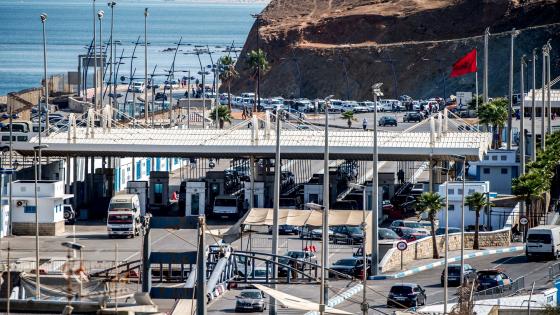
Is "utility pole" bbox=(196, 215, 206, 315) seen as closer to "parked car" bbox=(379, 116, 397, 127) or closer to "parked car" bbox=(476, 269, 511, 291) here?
"parked car" bbox=(476, 269, 511, 291)

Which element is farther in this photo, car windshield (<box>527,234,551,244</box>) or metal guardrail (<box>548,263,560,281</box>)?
car windshield (<box>527,234,551,244</box>)

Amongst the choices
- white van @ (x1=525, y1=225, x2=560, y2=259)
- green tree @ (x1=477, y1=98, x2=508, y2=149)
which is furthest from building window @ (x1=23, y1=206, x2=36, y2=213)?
green tree @ (x1=477, y1=98, x2=508, y2=149)

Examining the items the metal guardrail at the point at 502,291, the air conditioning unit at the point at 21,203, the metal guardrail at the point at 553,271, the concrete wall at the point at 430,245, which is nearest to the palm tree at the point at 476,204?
the concrete wall at the point at 430,245

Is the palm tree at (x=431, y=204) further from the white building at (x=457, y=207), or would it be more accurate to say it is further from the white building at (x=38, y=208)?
the white building at (x=38, y=208)

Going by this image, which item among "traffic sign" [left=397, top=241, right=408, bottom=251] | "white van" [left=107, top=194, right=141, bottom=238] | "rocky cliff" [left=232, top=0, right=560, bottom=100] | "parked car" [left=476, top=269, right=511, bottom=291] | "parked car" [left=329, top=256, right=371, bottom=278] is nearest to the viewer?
"parked car" [left=476, top=269, right=511, bottom=291]

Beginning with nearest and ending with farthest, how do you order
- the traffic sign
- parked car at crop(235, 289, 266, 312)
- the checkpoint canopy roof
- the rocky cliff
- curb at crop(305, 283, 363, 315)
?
1. parked car at crop(235, 289, 266, 312)
2. curb at crop(305, 283, 363, 315)
3. the traffic sign
4. the checkpoint canopy roof
5. the rocky cliff

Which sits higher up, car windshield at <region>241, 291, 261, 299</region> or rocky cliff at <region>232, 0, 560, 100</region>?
rocky cliff at <region>232, 0, 560, 100</region>

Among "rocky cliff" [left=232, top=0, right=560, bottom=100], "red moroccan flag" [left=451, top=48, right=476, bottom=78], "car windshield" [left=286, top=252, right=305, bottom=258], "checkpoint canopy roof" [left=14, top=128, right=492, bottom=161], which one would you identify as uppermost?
"rocky cliff" [left=232, top=0, right=560, bottom=100]
